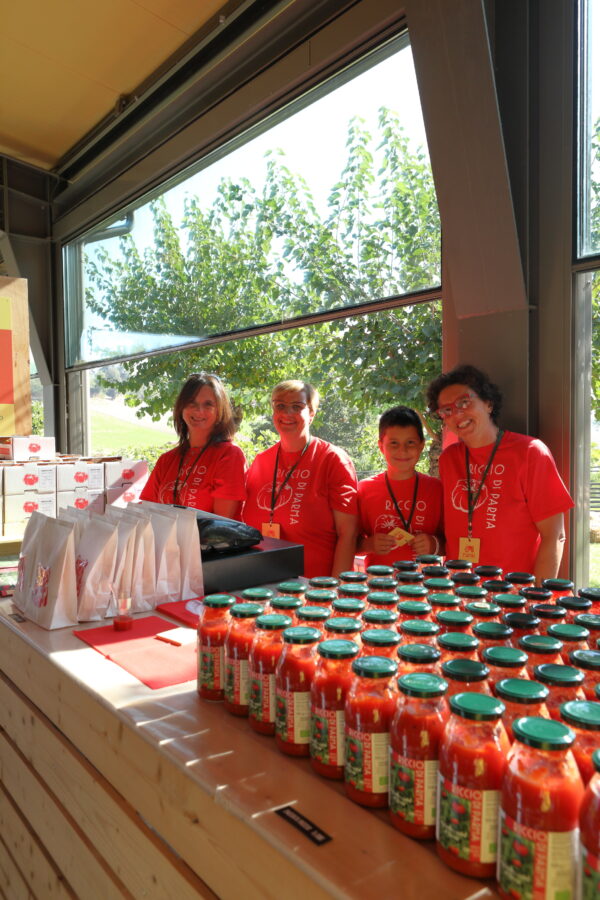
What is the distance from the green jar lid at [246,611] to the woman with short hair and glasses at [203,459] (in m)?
1.67

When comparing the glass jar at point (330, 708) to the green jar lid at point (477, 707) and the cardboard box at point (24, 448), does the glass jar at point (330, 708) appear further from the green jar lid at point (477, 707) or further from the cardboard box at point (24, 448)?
the cardboard box at point (24, 448)

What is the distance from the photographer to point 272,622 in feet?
3.80

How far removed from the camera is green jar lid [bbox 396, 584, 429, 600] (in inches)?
55.1

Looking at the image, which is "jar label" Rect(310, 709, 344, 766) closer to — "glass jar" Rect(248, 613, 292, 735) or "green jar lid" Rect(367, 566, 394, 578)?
"glass jar" Rect(248, 613, 292, 735)

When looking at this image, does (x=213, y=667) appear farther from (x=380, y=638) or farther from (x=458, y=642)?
(x=458, y=642)

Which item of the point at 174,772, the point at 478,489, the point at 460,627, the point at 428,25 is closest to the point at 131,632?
the point at 174,772

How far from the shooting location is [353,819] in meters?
0.90

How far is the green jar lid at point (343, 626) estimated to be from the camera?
1.13 m

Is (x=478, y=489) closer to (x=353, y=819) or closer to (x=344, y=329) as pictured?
(x=353, y=819)

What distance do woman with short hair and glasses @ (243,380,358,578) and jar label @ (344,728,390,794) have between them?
70.1 inches

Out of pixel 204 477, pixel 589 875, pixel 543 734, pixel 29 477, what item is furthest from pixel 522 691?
pixel 29 477

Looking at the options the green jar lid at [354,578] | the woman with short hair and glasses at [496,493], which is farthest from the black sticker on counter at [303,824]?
the woman with short hair and glasses at [496,493]

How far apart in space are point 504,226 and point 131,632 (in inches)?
89.2

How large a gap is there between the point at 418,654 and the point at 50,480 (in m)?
4.21
